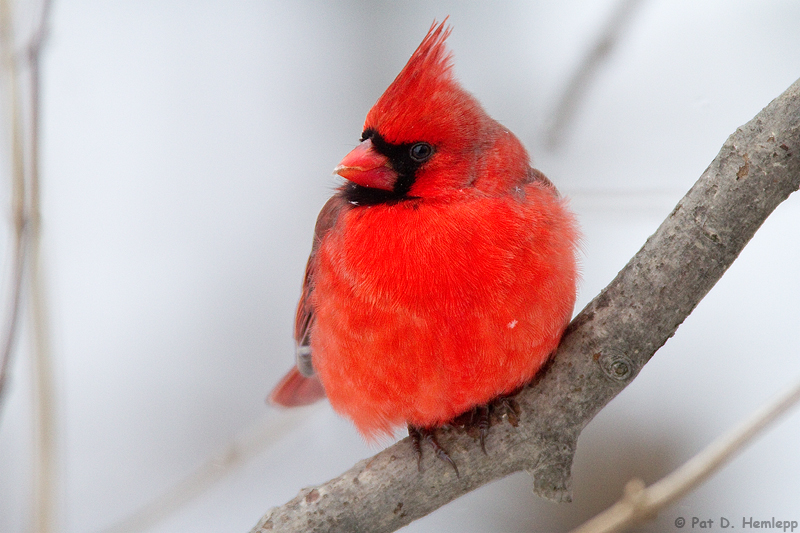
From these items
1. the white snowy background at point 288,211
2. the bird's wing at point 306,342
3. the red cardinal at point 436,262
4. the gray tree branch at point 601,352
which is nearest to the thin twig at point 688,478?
the gray tree branch at point 601,352

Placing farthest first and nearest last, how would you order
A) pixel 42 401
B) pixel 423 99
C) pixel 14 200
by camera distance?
pixel 423 99
pixel 42 401
pixel 14 200

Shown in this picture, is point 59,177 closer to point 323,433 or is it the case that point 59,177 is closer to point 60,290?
point 60,290

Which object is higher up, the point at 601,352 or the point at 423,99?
the point at 423,99

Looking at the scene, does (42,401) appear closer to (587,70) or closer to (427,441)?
(427,441)

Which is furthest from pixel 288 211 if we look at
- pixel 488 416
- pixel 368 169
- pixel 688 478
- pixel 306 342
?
pixel 688 478

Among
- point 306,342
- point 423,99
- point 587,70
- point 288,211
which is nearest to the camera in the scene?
point 423,99

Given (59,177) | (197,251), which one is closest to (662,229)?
(197,251)

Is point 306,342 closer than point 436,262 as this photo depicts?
No

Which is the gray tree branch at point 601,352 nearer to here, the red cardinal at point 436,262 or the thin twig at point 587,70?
the red cardinal at point 436,262

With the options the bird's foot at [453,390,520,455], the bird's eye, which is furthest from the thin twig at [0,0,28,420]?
the bird's foot at [453,390,520,455]
